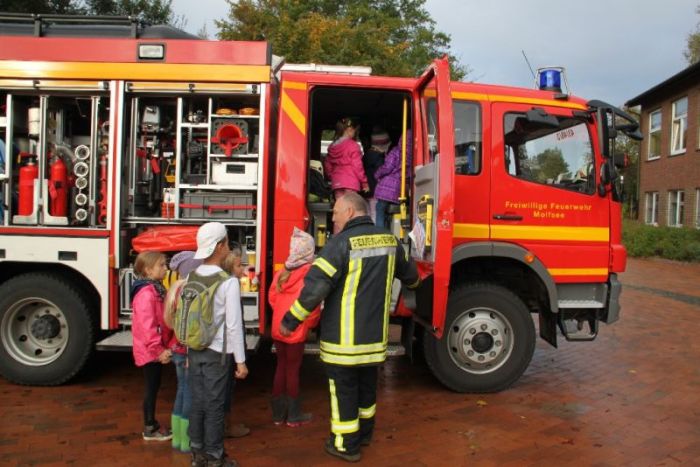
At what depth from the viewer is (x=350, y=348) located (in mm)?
3879

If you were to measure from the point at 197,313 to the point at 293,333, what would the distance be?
0.96 m

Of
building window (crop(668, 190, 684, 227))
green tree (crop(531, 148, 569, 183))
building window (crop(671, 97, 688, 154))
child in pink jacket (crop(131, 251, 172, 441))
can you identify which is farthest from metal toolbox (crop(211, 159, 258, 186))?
building window (crop(668, 190, 684, 227))

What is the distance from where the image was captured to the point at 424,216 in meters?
4.89

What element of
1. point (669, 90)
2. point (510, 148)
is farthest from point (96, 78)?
point (669, 90)

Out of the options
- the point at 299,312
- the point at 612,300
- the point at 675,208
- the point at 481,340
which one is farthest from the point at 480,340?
the point at 675,208

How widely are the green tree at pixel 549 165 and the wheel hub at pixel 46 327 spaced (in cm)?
441

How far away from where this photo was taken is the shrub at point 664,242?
17125mm

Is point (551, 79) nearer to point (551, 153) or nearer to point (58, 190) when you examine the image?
point (551, 153)

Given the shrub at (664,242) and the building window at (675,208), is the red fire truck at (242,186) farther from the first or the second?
the building window at (675,208)

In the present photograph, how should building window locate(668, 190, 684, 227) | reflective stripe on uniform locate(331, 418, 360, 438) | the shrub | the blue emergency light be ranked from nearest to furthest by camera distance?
1. reflective stripe on uniform locate(331, 418, 360, 438)
2. the blue emergency light
3. the shrub
4. building window locate(668, 190, 684, 227)

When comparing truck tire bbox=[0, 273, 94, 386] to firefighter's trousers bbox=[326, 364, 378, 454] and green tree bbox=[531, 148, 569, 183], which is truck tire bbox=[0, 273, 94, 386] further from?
green tree bbox=[531, 148, 569, 183]

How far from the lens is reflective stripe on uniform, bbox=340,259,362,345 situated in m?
3.87

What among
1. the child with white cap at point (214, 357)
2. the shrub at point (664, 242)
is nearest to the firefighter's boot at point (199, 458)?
the child with white cap at point (214, 357)

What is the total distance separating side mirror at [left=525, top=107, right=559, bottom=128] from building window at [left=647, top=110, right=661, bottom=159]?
20284mm
